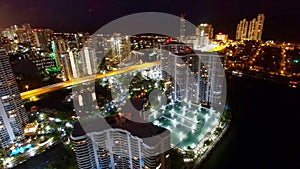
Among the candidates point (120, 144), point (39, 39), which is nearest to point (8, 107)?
point (120, 144)

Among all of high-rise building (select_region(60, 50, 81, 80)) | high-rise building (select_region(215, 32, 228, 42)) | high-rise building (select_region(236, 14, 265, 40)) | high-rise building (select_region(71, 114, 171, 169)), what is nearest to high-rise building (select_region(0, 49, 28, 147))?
high-rise building (select_region(71, 114, 171, 169))

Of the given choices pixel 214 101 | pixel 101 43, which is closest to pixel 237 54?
pixel 214 101

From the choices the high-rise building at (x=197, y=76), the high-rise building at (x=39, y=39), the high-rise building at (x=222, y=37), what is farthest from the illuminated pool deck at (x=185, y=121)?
the high-rise building at (x=39, y=39)

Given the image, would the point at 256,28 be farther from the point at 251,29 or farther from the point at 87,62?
the point at 87,62

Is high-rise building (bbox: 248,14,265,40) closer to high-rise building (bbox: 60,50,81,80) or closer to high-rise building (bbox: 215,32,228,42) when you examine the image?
high-rise building (bbox: 215,32,228,42)

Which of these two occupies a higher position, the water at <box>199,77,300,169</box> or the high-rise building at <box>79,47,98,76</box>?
the high-rise building at <box>79,47,98,76</box>

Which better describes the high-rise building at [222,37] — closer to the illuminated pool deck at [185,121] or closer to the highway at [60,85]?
the highway at [60,85]
